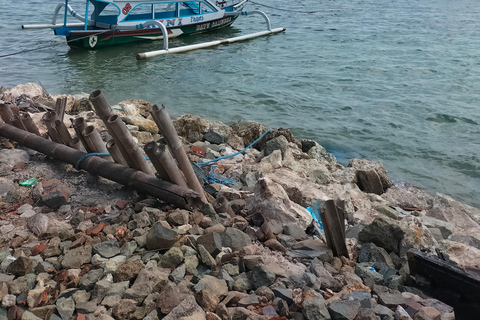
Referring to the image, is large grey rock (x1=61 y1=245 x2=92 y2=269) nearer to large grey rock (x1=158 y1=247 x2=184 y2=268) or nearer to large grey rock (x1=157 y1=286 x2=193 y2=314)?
large grey rock (x1=158 y1=247 x2=184 y2=268)

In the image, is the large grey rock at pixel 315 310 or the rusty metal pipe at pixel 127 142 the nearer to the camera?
the large grey rock at pixel 315 310

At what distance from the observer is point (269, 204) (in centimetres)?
477

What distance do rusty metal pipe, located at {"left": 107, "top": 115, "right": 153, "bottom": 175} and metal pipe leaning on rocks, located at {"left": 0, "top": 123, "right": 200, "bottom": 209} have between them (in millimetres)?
101

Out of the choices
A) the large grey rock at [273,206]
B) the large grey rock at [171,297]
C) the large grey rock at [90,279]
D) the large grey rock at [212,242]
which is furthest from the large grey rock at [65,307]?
the large grey rock at [273,206]

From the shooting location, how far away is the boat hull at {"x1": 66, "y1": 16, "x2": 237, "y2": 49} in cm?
1611

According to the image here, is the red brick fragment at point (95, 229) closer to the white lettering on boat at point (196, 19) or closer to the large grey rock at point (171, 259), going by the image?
the large grey rock at point (171, 259)

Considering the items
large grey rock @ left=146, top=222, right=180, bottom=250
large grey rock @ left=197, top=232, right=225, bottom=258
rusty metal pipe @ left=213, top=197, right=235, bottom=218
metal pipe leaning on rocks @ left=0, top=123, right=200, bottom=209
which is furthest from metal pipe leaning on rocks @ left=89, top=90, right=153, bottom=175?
large grey rock @ left=197, top=232, right=225, bottom=258

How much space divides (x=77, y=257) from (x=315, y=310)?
188 centimetres

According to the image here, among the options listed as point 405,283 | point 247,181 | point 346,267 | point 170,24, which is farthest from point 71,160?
point 170,24

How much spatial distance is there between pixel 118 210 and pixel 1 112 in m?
2.92

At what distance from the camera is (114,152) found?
4891 millimetres

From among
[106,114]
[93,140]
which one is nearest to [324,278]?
[106,114]

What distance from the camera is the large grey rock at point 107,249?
11.9 ft

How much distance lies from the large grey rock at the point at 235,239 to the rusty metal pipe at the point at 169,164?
0.86 metres
